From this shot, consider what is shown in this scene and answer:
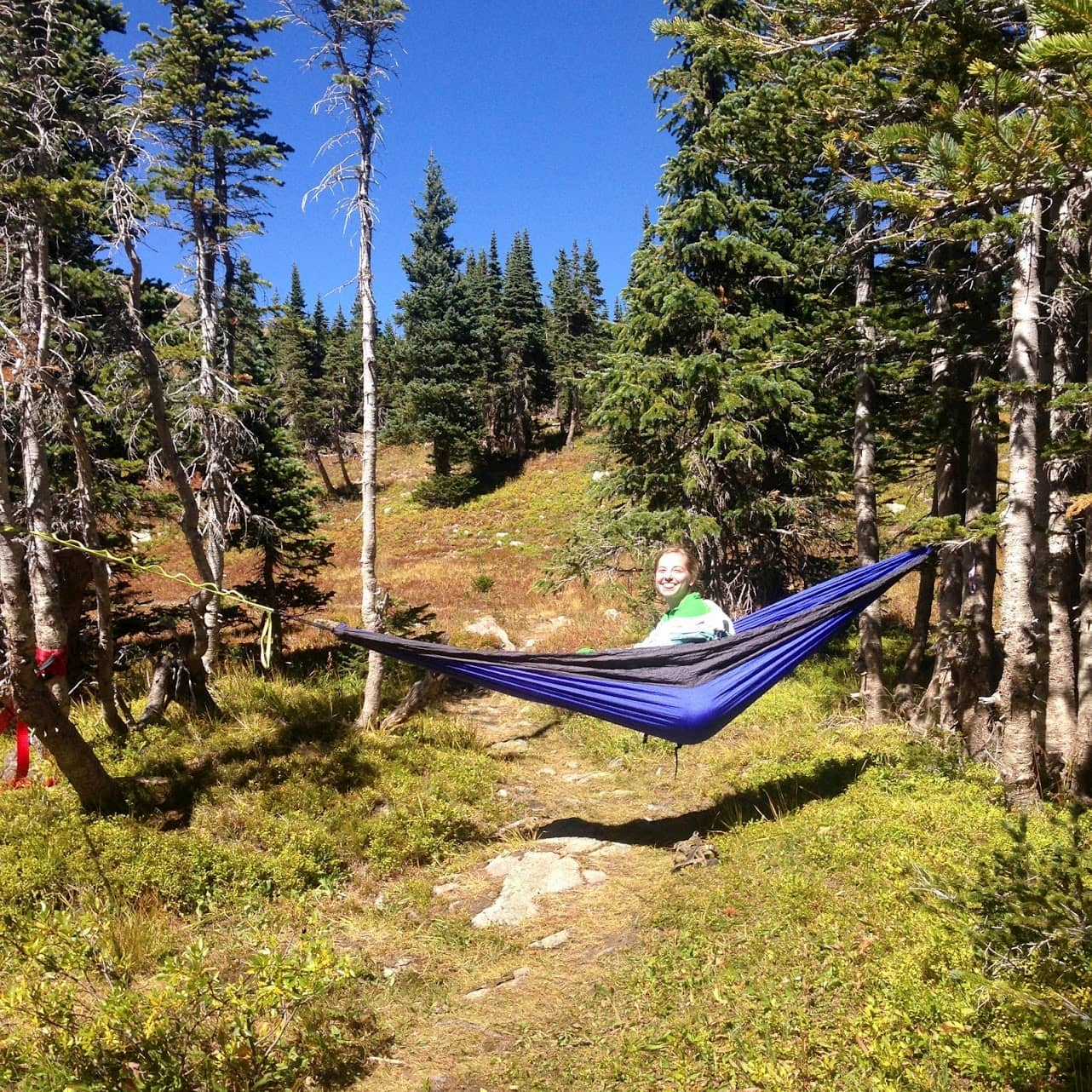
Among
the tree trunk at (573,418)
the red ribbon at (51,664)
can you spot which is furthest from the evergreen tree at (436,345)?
the red ribbon at (51,664)

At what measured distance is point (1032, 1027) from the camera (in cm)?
260

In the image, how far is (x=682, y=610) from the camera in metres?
5.09

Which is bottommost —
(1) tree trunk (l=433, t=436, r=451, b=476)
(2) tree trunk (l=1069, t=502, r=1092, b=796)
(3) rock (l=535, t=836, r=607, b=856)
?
(3) rock (l=535, t=836, r=607, b=856)

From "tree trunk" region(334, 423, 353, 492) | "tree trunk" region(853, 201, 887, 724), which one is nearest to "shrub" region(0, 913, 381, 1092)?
"tree trunk" region(853, 201, 887, 724)

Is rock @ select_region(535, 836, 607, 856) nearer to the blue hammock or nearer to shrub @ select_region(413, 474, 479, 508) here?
the blue hammock

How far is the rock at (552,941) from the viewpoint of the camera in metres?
4.10

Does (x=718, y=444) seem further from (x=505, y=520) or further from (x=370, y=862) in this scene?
(x=505, y=520)

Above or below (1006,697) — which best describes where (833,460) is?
above

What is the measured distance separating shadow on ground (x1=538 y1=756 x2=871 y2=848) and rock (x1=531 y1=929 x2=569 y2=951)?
127cm

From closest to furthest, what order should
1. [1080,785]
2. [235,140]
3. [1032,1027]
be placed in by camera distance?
[1032,1027]
[1080,785]
[235,140]

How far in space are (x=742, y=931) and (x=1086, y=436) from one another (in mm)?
3458

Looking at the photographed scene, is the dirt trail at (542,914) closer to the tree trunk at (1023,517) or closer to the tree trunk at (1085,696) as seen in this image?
the tree trunk at (1023,517)

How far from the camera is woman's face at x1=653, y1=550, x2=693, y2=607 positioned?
188 inches

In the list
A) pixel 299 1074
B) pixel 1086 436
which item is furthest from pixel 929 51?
pixel 299 1074
